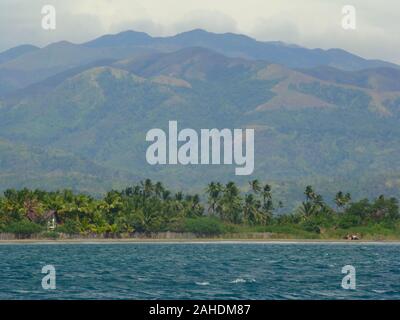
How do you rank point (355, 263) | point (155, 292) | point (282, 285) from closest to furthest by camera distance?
point (155, 292)
point (282, 285)
point (355, 263)

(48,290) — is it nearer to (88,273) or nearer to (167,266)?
(88,273)

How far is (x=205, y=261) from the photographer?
411ft

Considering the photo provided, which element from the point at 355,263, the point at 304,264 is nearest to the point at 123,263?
the point at 304,264

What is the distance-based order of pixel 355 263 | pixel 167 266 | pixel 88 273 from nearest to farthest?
1. pixel 88 273
2. pixel 167 266
3. pixel 355 263
